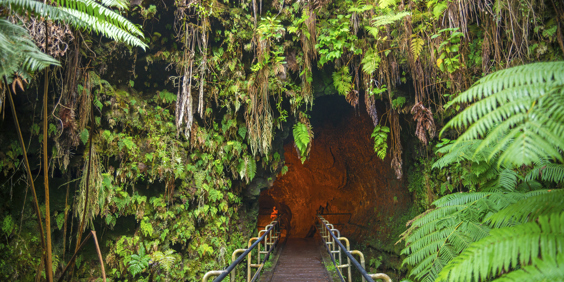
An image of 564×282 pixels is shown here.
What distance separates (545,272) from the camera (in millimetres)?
1186

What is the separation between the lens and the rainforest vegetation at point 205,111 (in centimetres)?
337

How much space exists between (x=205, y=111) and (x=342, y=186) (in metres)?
8.36

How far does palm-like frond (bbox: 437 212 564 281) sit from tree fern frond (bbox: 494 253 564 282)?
27mm

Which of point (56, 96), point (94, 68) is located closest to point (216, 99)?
point (94, 68)

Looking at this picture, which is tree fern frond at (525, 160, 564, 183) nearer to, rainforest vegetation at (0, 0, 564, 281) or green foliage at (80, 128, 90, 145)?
rainforest vegetation at (0, 0, 564, 281)

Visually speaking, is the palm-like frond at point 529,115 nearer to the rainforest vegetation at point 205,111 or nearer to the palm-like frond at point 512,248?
the palm-like frond at point 512,248

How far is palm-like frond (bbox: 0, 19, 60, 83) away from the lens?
2279mm

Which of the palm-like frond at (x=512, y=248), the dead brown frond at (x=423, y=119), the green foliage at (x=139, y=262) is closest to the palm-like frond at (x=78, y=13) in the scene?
the palm-like frond at (x=512, y=248)

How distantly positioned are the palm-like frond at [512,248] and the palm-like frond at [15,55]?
11.1 ft

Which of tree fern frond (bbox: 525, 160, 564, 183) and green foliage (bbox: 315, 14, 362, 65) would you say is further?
green foliage (bbox: 315, 14, 362, 65)

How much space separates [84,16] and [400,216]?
8310 mm

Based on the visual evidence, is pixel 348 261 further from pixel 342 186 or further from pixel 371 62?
pixel 342 186

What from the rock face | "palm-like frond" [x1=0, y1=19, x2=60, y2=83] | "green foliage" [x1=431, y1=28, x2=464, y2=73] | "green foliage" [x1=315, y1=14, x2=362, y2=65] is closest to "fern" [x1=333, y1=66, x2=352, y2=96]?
"green foliage" [x1=315, y1=14, x2=362, y2=65]

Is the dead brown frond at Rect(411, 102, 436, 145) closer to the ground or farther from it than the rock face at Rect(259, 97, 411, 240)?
farther from it
